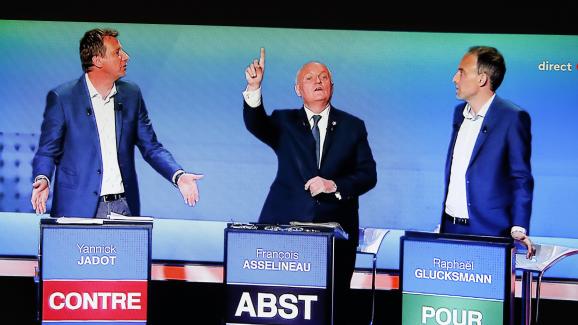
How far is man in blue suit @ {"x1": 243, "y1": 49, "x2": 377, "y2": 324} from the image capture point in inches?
236

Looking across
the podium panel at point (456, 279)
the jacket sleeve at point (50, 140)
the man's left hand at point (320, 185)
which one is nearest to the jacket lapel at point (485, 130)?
the man's left hand at point (320, 185)

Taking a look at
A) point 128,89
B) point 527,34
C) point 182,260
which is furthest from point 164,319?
point 527,34

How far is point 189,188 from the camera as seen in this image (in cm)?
642

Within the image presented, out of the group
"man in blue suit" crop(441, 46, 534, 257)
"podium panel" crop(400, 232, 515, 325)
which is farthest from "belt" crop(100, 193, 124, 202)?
"podium panel" crop(400, 232, 515, 325)

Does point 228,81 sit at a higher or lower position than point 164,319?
higher

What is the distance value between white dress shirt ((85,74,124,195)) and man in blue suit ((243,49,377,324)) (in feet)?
3.24

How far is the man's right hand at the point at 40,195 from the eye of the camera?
6.10 meters

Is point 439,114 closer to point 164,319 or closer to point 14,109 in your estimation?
point 164,319

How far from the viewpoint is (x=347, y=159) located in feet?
19.8

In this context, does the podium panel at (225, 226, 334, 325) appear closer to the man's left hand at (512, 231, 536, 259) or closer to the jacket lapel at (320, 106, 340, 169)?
the man's left hand at (512, 231, 536, 259)

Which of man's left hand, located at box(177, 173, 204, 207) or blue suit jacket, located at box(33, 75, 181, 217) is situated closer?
blue suit jacket, located at box(33, 75, 181, 217)

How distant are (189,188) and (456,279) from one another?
284 centimetres

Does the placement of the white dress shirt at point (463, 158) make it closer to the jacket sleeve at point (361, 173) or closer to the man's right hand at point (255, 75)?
the jacket sleeve at point (361, 173)

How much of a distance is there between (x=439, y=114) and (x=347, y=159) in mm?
814
